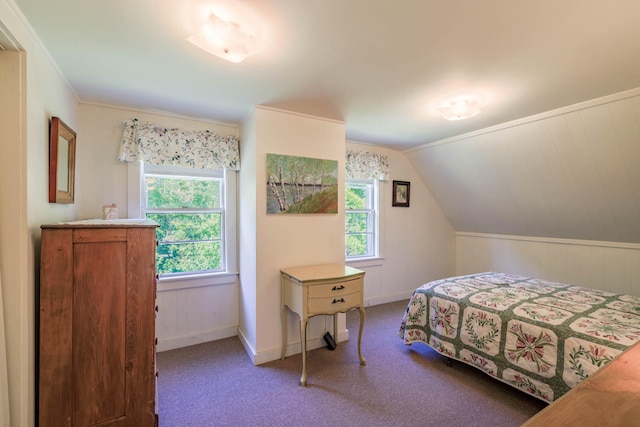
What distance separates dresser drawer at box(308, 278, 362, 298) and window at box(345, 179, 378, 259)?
4.81 feet

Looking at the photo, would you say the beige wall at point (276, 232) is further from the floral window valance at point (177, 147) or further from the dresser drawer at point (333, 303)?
the dresser drawer at point (333, 303)

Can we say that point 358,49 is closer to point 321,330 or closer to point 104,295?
point 104,295

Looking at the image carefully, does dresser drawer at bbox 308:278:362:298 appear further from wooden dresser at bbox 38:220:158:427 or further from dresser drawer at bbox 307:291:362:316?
wooden dresser at bbox 38:220:158:427

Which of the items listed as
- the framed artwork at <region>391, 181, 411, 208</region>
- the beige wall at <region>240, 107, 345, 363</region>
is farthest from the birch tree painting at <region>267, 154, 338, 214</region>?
the framed artwork at <region>391, 181, 411, 208</region>

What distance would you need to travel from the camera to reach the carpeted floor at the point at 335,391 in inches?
71.3

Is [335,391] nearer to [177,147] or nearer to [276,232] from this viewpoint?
[276,232]

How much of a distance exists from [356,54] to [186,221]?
223 centimetres

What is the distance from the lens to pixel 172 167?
275 centimetres

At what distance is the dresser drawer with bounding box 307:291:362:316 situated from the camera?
7.27 ft

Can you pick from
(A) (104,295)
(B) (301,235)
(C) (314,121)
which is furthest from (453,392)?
(C) (314,121)

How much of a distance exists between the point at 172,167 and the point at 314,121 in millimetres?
1485

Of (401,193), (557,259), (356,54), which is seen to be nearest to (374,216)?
(401,193)

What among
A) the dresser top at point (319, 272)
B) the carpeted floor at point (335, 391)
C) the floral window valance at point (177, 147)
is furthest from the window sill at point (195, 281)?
the floral window valance at point (177, 147)

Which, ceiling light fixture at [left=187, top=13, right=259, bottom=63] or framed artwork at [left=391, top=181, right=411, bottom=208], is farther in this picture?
framed artwork at [left=391, top=181, right=411, bottom=208]
